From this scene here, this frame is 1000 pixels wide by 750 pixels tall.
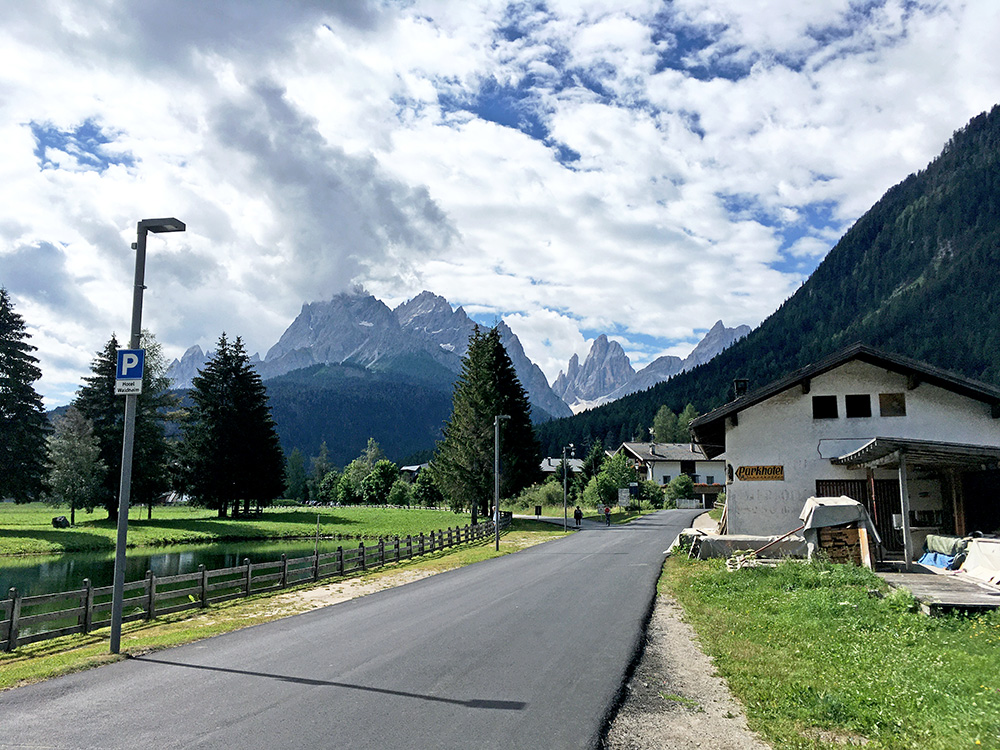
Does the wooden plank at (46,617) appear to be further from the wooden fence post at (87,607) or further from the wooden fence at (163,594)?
the wooden fence post at (87,607)

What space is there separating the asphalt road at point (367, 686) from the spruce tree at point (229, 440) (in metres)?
55.0

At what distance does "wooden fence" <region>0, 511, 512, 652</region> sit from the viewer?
13141mm

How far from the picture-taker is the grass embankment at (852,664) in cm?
693

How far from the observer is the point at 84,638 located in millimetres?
13703

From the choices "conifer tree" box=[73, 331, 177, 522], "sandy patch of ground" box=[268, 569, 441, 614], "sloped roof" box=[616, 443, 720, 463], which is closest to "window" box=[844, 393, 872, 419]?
"sandy patch of ground" box=[268, 569, 441, 614]

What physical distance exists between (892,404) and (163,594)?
25.2 metres

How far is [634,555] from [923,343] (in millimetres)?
160194

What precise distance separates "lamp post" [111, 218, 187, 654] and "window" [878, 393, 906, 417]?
24428 mm

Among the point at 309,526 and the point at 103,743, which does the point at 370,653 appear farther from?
the point at 309,526

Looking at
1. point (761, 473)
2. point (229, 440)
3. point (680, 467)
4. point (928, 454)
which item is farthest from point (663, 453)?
point (928, 454)

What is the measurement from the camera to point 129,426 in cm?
1193

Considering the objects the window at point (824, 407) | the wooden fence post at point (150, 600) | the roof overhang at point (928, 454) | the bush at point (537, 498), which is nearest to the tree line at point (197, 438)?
the bush at point (537, 498)

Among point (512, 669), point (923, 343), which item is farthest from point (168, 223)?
point (923, 343)

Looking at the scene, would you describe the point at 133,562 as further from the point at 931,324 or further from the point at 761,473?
the point at 931,324
